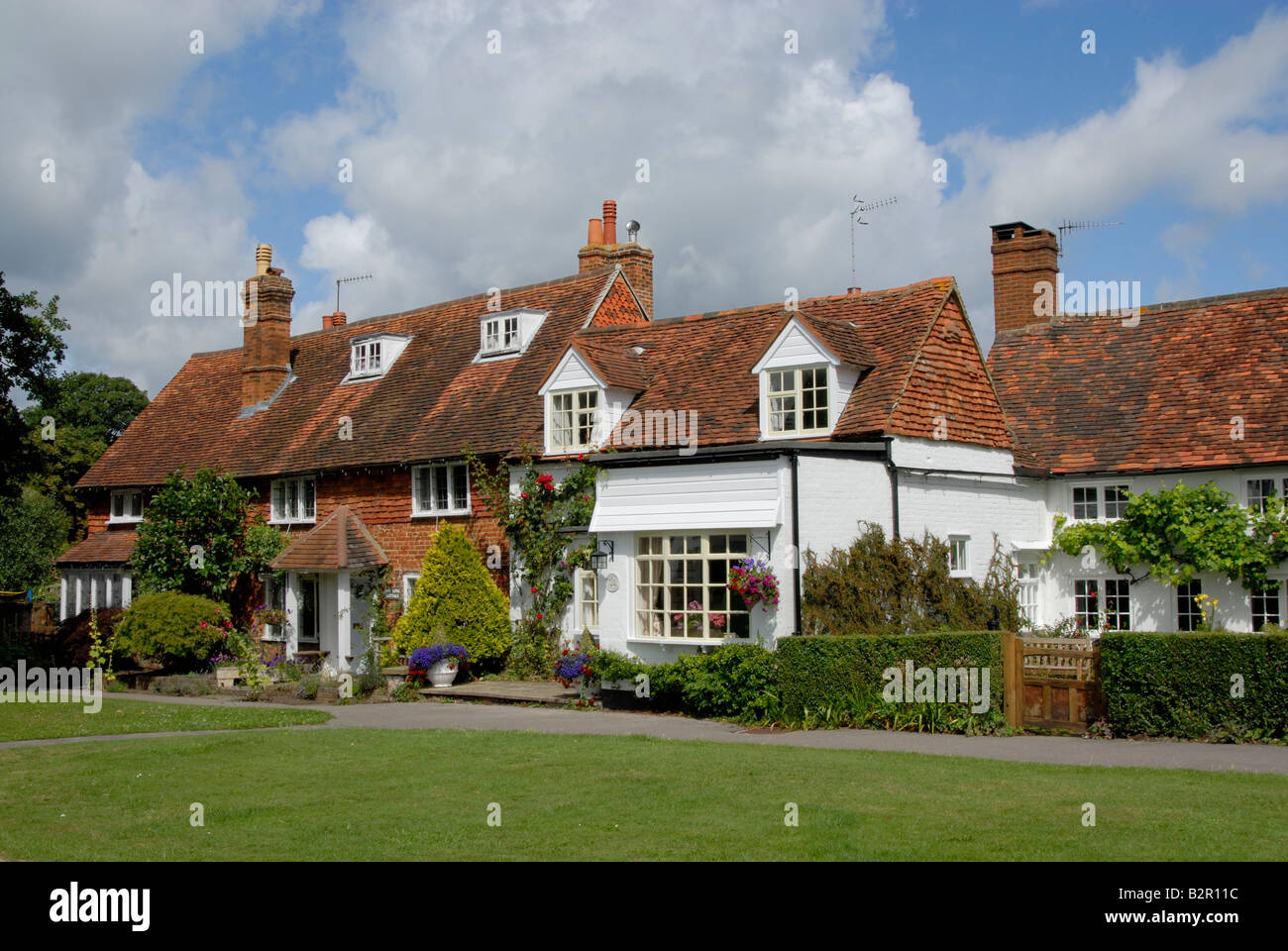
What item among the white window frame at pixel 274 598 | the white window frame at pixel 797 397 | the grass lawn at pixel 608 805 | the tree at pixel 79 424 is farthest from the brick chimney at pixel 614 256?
the tree at pixel 79 424

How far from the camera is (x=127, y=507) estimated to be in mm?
34906

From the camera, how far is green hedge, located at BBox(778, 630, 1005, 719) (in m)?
17.1

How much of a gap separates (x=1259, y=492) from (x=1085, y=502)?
342cm

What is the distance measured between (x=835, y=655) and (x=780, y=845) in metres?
8.45

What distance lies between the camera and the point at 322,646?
2877cm

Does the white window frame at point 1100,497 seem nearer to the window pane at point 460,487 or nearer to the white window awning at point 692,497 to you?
the white window awning at point 692,497

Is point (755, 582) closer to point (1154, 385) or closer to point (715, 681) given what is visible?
point (715, 681)

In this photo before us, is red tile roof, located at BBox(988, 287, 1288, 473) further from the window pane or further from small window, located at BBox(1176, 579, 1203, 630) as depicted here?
the window pane

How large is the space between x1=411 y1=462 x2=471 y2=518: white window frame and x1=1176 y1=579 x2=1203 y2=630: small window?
14.5m

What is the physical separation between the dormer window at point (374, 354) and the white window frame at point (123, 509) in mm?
7199

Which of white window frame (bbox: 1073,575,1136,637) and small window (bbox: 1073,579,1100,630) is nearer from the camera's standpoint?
white window frame (bbox: 1073,575,1136,637)

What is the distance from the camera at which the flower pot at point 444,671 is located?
23.8 metres

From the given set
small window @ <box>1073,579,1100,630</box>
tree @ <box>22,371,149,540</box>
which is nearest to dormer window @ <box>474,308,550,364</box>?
small window @ <box>1073,579,1100,630</box>
